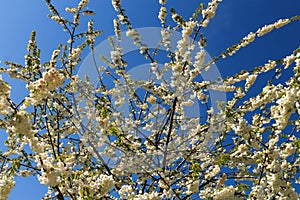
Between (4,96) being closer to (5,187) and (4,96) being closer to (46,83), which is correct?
(46,83)

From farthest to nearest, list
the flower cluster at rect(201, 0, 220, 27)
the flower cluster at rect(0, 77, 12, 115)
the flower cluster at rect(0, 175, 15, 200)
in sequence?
the flower cluster at rect(201, 0, 220, 27)
the flower cluster at rect(0, 175, 15, 200)
the flower cluster at rect(0, 77, 12, 115)

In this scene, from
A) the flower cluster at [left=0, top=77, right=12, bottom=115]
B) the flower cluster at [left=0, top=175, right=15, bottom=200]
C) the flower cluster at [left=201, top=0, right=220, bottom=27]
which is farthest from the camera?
the flower cluster at [left=201, top=0, right=220, bottom=27]

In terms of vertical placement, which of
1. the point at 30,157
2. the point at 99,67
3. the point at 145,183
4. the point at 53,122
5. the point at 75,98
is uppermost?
the point at 99,67

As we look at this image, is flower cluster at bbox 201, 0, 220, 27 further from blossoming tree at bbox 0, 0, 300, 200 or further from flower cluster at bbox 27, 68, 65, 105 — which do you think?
flower cluster at bbox 27, 68, 65, 105

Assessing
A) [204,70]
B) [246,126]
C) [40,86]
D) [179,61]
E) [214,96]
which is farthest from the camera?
[214,96]

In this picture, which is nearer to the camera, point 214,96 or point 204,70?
point 204,70

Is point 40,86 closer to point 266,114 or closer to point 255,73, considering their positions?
point 266,114

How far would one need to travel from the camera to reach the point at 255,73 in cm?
666

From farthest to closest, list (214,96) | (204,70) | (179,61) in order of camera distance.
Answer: (214,96), (204,70), (179,61)

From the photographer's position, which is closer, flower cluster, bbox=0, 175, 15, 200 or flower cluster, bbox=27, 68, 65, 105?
flower cluster, bbox=27, 68, 65, 105

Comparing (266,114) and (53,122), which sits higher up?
(53,122)

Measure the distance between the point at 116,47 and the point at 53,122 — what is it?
1.96m

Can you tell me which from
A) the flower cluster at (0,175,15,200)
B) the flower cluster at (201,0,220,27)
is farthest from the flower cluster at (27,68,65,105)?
the flower cluster at (201,0,220,27)

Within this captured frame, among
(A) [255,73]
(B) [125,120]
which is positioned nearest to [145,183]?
(B) [125,120]
